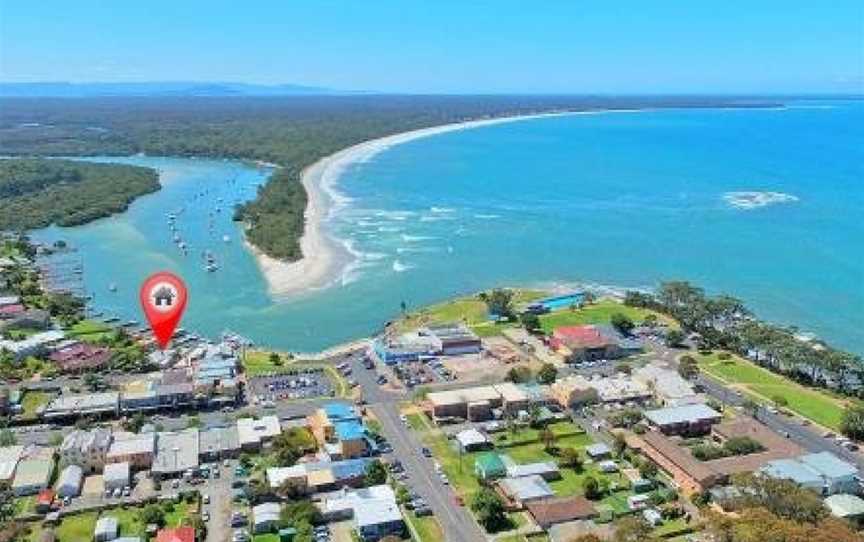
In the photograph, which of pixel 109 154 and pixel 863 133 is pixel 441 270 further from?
pixel 863 133

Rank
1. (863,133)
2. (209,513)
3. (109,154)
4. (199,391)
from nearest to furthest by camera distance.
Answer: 1. (209,513)
2. (199,391)
3. (109,154)
4. (863,133)

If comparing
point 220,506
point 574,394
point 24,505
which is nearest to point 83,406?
point 24,505

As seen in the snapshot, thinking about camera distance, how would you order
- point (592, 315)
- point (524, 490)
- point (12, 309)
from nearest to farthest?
point (524, 490) → point (12, 309) → point (592, 315)

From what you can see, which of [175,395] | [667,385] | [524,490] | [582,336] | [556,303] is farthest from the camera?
[556,303]

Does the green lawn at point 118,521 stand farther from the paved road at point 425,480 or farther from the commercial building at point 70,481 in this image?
the paved road at point 425,480

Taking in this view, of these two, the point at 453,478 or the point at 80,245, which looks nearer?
the point at 453,478

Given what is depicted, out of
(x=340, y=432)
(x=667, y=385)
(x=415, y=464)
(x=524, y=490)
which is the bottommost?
(x=415, y=464)

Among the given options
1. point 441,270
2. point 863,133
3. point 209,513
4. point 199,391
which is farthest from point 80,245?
point 863,133

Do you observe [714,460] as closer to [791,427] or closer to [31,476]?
[791,427]
